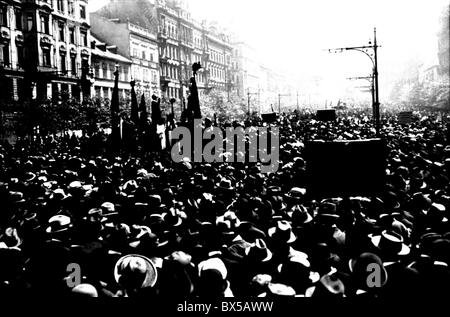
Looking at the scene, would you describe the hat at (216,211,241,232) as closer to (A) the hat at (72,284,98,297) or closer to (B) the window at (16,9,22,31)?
(A) the hat at (72,284,98,297)

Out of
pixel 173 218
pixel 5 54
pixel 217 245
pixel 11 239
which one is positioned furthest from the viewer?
pixel 5 54

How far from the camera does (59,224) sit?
7.18 m

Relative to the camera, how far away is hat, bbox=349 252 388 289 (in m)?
5.21

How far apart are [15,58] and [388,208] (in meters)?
37.9

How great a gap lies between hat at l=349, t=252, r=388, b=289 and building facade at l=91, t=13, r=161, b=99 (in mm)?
48521

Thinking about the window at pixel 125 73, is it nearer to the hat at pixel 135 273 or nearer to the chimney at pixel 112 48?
the chimney at pixel 112 48

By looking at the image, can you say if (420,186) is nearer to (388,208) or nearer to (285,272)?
(388,208)

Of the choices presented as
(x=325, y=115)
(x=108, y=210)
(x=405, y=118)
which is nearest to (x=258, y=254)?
(x=108, y=210)

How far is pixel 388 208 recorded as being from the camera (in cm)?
840

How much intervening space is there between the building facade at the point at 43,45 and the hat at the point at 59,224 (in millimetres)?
31555

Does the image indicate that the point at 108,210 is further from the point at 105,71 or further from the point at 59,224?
the point at 105,71

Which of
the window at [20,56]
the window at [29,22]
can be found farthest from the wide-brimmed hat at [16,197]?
the window at [29,22]

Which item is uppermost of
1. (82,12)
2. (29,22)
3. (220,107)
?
(82,12)

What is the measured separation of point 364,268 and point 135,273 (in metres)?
2.71
